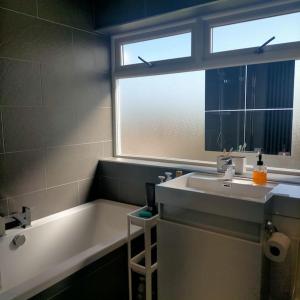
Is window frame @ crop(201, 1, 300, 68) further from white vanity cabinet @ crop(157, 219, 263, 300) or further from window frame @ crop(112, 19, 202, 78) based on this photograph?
white vanity cabinet @ crop(157, 219, 263, 300)

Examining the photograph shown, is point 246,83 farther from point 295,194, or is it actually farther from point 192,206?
point 192,206

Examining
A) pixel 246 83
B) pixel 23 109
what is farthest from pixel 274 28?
pixel 23 109

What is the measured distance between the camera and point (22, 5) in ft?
6.25

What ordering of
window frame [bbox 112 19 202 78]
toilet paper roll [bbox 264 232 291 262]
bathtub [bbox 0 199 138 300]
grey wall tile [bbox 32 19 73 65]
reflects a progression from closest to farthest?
1. toilet paper roll [bbox 264 232 291 262]
2. bathtub [bbox 0 199 138 300]
3. grey wall tile [bbox 32 19 73 65]
4. window frame [bbox 112 19 202 78]

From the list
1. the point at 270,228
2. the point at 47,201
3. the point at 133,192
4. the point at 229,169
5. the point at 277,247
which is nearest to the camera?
the point at 277,247

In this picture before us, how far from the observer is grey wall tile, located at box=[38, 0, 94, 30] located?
6.73ft

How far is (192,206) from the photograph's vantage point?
150cm

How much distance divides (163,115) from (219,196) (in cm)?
114

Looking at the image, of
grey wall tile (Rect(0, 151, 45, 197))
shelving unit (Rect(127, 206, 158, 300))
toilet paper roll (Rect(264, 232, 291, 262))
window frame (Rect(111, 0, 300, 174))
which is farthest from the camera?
grey wall tile (Rect(0, 151, 45, 197))

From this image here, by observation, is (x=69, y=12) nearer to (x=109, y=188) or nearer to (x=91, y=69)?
(x=91, y=69)

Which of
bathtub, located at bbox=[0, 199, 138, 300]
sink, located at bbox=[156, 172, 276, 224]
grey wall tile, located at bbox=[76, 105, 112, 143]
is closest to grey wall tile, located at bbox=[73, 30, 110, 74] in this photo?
grey wall tile, located at bbox=[76, 105, 112, 143]

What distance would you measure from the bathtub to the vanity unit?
381mm

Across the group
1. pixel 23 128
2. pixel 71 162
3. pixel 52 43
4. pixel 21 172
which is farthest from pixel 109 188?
pixel 52 43

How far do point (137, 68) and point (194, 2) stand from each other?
75 cm
